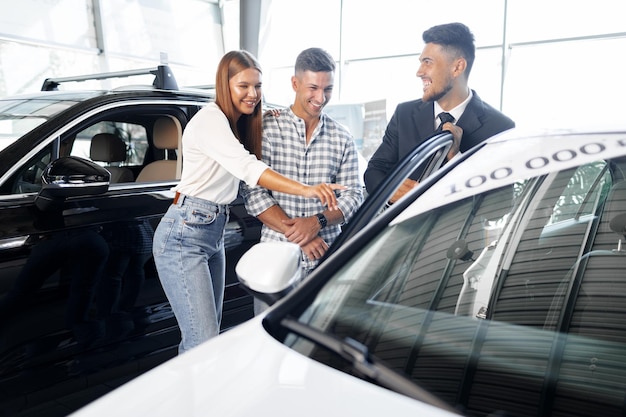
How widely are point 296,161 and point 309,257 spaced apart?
375 millimetres

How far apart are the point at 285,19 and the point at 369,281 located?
903 centimetres

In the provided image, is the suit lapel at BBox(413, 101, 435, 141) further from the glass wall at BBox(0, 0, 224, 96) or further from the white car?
the glass wall at BBox(0, 0, 224, 96)

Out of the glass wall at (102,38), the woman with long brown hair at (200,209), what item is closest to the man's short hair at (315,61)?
the woman with long brown hair at (200,209)

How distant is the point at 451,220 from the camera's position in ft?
4.29

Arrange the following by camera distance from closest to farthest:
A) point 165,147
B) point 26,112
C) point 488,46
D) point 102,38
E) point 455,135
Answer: point 455,135, point 26,112, point 165,147, point 488,46, point 102,38

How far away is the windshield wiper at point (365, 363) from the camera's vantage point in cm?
96

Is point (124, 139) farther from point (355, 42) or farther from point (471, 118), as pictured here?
point (355, 42)

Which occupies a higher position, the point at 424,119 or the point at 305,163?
the point at 424,119

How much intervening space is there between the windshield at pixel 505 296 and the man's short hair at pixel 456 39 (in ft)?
2.83

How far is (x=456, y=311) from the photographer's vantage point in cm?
119

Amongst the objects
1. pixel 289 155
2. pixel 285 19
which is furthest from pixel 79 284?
pixel 285 19

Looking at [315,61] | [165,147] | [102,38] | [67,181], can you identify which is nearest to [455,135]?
[315,61]

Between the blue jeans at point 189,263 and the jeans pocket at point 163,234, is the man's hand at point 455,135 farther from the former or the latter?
the jeans pocket at point 163,234

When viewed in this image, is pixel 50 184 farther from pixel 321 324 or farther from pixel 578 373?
pixel 578 373
